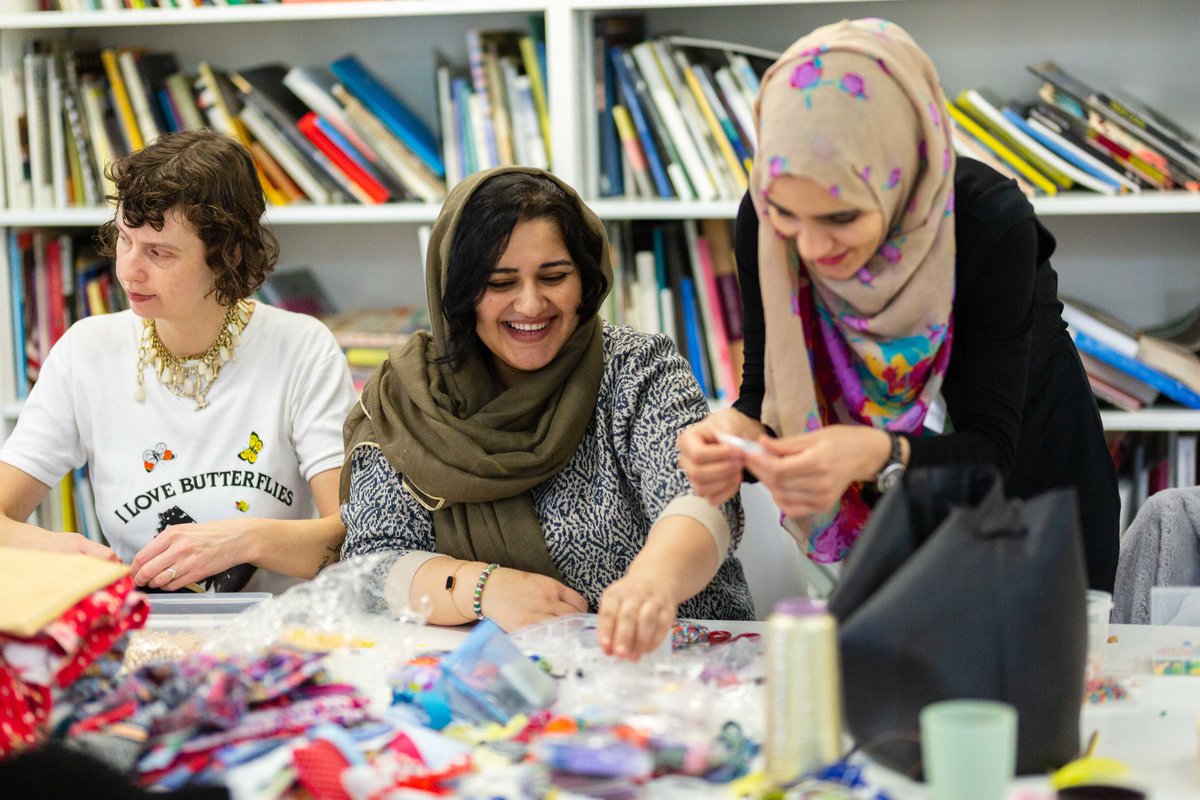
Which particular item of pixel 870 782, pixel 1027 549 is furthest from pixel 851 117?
pixel 870 782

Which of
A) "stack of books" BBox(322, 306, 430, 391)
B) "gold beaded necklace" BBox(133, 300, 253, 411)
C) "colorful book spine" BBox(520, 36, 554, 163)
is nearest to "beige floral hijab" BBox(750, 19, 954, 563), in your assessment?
"gold beaded necklace" BBox(133, 300, 253, 411)

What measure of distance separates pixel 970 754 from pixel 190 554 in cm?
112

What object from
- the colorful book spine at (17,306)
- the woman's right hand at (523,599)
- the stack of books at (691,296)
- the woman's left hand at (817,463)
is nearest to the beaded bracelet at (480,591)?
the woman's right hand at (523,599)

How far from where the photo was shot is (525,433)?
166 cm

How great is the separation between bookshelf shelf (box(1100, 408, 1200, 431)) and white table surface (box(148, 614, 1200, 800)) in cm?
109

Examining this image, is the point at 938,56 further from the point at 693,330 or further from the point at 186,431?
the point at 186,431

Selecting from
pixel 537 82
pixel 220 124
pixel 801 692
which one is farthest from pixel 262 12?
pixel 801 692

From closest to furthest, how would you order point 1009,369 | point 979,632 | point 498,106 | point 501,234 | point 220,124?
point 979,632
point 1009,369
point 501,234
point 498,106
point 220,124

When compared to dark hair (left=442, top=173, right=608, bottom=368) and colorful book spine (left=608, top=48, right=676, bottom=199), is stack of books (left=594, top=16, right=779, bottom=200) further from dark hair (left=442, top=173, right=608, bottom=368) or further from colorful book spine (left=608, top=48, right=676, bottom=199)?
dark hair (left=442, top=173, right=608, bottom=368)

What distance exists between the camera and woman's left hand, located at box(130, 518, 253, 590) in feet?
5.30

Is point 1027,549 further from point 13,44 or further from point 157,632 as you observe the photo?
point 13,44

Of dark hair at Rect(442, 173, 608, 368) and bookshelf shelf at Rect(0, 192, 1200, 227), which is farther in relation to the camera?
bookshelf shelf at Rect(0, 192, 1200, 227)

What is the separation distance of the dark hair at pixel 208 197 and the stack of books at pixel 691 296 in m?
0.87

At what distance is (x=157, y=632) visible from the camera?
4.71ft
